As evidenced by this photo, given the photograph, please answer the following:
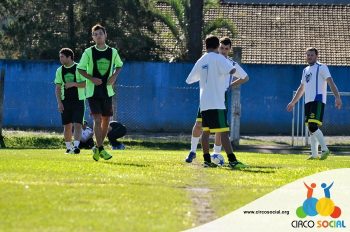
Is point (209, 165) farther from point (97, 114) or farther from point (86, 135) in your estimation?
point (86, 135)

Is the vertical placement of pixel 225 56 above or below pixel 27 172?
above

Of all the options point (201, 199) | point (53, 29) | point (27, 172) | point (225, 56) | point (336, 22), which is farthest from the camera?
point (336, 22)

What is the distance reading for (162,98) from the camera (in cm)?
3409

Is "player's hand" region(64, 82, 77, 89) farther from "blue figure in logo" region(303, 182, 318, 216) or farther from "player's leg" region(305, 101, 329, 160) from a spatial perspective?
"blue figure in logo" region(303, 182, 318, 216)

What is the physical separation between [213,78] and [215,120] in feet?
1.94

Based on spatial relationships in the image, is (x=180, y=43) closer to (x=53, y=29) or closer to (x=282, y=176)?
(x=53, y=29)

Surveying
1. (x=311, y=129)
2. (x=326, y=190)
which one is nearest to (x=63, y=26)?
(x=311, y=129)

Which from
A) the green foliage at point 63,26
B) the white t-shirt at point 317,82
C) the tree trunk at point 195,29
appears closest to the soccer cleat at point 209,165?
the white t-shirt at point 317,82

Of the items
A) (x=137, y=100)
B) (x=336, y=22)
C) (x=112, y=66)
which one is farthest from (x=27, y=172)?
(x=336, y=22)

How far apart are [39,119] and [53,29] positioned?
421cm

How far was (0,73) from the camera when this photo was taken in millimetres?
27328

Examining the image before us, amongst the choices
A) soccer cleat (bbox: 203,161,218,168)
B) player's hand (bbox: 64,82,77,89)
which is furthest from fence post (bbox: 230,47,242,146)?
soccer cleat (bbox: 203,161,218,168)

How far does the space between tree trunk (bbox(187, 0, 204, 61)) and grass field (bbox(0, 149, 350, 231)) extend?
2412cm

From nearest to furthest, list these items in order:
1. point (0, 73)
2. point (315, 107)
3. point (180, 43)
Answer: point (315, 107) < point (0, 73) < point (180, 43)
